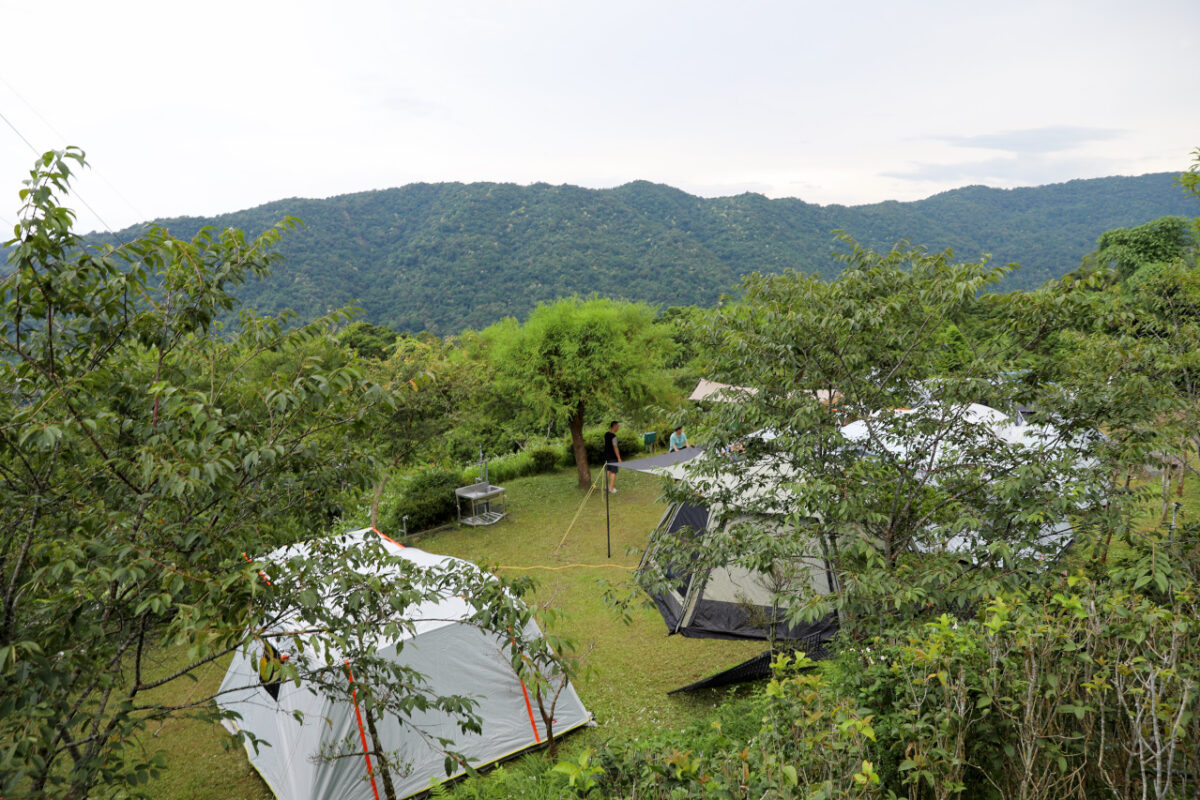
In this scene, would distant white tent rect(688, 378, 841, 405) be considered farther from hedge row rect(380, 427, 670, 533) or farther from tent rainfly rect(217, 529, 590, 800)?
hedge row rect(380, 427, 670, 533)

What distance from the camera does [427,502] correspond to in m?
11.0

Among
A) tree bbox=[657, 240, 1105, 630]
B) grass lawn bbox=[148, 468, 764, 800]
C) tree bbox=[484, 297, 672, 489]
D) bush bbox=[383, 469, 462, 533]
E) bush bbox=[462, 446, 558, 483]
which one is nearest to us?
tree bbox=[657, 240, 1105, 630]

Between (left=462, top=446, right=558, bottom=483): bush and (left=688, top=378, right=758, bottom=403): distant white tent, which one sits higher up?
(left=688, top=378, right=758, bottom=403): distant white tent

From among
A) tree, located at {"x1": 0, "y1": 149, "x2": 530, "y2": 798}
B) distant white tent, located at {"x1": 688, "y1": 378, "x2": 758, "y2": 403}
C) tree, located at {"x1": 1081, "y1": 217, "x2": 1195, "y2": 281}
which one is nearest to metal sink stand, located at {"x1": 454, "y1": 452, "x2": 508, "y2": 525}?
distant white tent, located at {"x1": 688, "y1": 378, "x2": 758, "y2": 403}

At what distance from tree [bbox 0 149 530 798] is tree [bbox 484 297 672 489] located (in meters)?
9.27

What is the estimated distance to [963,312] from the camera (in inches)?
163

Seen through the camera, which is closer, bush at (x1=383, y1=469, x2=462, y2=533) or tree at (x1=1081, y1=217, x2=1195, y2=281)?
bush at (x1=383, y1=469, x2=462, y2=533)

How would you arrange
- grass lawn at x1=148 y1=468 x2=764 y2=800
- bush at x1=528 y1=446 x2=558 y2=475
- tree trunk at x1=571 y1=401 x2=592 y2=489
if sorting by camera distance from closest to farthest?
grass lawn at x1=148 y1=468 x2=764 y2=800 → tree trunk at x1=571 y1=401 x2=592 y2=489 → bush at x1=528 y1=446 x2=558 y2=475

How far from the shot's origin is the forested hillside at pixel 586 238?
43531 mm

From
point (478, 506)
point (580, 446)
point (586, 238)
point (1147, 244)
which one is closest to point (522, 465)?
point (580, 446)

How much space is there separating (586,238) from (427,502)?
150 ft

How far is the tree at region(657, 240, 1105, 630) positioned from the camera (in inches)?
147

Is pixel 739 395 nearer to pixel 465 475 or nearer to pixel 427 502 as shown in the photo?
pixel 427 502

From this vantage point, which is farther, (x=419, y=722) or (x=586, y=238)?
(x=586, y=238)
